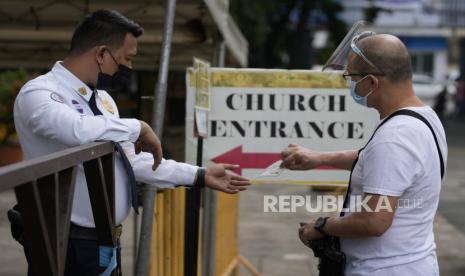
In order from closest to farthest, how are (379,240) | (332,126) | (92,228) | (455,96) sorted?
(379,240) < (92,228) < (332,126) < (455,96)

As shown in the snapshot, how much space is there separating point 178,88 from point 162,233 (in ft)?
22.5

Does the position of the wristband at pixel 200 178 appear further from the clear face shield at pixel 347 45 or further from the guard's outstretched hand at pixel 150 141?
the clear face shield at pixel 347 45

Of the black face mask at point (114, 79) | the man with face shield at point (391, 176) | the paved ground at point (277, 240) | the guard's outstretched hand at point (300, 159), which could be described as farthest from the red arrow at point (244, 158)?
the paved ground at point (277, 240)

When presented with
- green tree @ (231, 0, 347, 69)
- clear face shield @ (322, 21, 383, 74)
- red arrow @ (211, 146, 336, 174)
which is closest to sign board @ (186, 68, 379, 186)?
red arrow @ (211, 146, 336, 174)

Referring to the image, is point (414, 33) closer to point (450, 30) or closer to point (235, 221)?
point (450, 30)

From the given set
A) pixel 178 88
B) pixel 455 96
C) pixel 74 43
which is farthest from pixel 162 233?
pixel 455 96

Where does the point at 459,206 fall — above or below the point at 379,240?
below

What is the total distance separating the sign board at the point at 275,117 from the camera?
17.2 feet

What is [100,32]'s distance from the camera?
137 inches

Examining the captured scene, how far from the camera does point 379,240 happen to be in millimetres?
3146

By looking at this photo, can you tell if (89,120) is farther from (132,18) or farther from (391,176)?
(132,18)

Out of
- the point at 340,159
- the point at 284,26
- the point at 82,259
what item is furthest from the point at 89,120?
the point at 284,26

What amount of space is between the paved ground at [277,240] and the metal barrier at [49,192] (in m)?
4.55

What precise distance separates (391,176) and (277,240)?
21.3 ft
